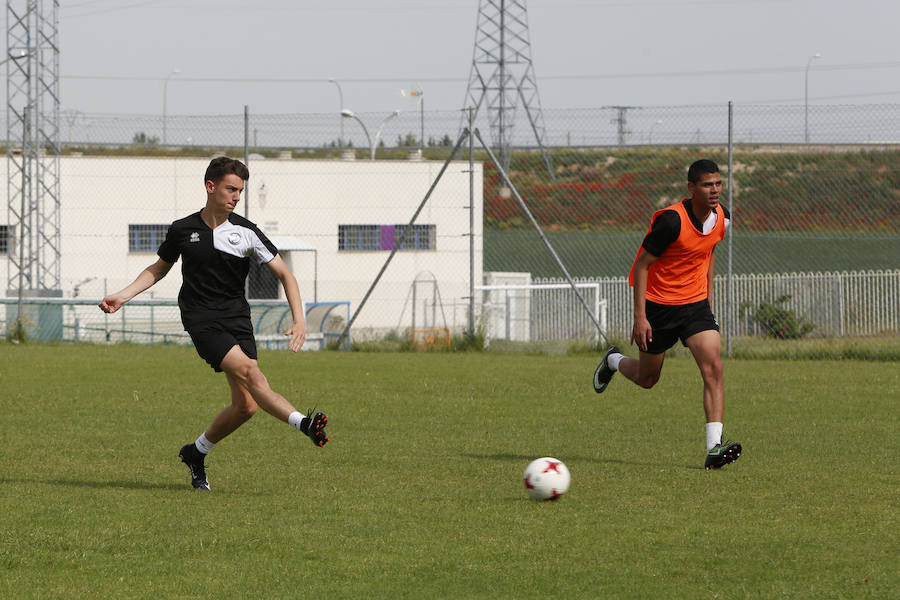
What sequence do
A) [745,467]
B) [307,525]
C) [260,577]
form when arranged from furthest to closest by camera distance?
[745,467]
[307,525]
[260,577]

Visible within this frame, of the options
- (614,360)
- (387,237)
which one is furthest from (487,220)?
(614,360)

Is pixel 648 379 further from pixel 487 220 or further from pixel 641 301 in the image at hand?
pixel 487 220

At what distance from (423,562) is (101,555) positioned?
146cm

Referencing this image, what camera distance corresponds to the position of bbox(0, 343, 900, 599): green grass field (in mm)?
5051

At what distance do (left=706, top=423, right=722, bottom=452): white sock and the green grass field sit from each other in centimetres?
19

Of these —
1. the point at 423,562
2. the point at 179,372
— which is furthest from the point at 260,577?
the point at 179,372

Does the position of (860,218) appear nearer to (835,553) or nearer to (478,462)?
(478,462)

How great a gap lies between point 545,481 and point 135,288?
270 cm

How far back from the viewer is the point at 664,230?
8172 mm

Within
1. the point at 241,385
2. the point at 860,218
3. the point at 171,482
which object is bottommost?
the point at 171,482

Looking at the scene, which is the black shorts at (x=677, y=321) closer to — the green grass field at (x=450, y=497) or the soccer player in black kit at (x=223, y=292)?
the green grass field at (x=450, y=497)

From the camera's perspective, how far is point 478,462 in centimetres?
830

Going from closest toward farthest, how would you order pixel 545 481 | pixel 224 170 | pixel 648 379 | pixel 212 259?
1. pixel 545 481
2. pixel 224 170
3. pixel 212 259
4. pixel 648 379

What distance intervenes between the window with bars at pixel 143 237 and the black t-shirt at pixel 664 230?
2809cm
